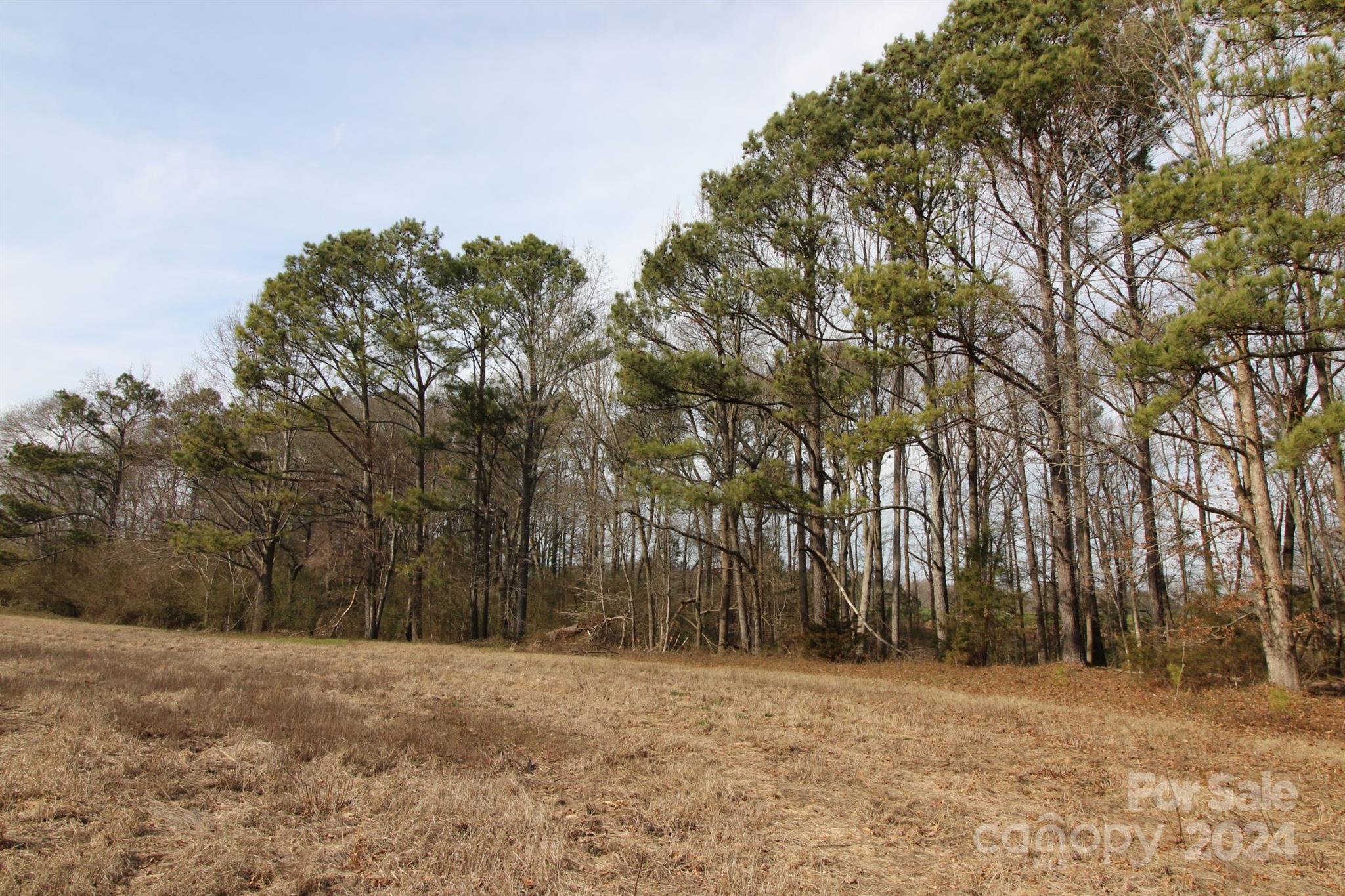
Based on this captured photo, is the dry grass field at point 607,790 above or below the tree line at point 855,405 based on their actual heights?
below

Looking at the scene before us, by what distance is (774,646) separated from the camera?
2067 centimetres

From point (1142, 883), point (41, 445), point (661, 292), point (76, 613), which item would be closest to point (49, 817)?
point (1142, 883)

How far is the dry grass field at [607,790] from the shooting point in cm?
343

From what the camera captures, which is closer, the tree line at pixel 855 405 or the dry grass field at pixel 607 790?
the dry grass field at pixel 607 790

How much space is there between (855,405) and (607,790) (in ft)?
47.5

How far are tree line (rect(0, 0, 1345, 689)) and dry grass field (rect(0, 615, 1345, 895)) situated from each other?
14.5ft

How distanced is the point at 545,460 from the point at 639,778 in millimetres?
24276

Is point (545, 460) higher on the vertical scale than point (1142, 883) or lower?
higher

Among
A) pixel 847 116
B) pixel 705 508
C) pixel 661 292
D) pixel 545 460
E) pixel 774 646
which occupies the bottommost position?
pixel 774 646

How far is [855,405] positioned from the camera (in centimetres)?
1802

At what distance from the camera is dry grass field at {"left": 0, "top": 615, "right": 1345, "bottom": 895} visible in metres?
3.43

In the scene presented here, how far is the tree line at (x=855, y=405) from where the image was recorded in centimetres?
945

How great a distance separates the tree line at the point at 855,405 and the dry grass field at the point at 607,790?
443cm

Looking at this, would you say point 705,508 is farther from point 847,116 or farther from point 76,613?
point 76,613
